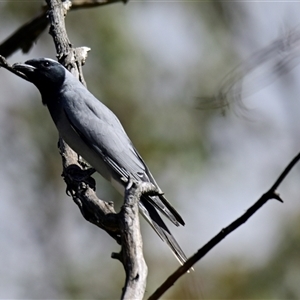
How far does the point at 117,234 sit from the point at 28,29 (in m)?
3.19

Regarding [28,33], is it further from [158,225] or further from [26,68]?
[158,225]

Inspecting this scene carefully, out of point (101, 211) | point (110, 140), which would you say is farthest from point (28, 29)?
point (101, 211)

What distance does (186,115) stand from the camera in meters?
9.40

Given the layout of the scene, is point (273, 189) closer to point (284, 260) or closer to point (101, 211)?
point (101, 211)

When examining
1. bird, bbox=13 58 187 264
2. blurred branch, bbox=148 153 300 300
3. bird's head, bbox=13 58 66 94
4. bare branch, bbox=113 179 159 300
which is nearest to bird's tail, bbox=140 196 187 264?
bird, bbox=13 58 187 264

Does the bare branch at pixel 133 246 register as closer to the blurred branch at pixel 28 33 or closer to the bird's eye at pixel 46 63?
the bird's eye at pixel 46 63

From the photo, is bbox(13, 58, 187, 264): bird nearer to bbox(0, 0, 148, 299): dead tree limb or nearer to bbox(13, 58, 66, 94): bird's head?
bbox(13, 58, 66, 94): bird's head

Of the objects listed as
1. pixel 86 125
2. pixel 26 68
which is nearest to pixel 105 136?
pixel 86 125

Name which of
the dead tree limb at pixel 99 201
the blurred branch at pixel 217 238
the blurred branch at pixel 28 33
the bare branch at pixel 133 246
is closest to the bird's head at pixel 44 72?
the dead tree limb at pixel 99 201

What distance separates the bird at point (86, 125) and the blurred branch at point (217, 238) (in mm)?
2910

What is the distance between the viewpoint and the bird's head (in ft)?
16.2

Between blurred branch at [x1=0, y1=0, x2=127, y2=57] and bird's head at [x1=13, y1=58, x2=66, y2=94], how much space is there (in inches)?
33.6

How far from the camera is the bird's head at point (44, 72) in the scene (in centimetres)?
493

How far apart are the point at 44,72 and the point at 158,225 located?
5.38 feet
